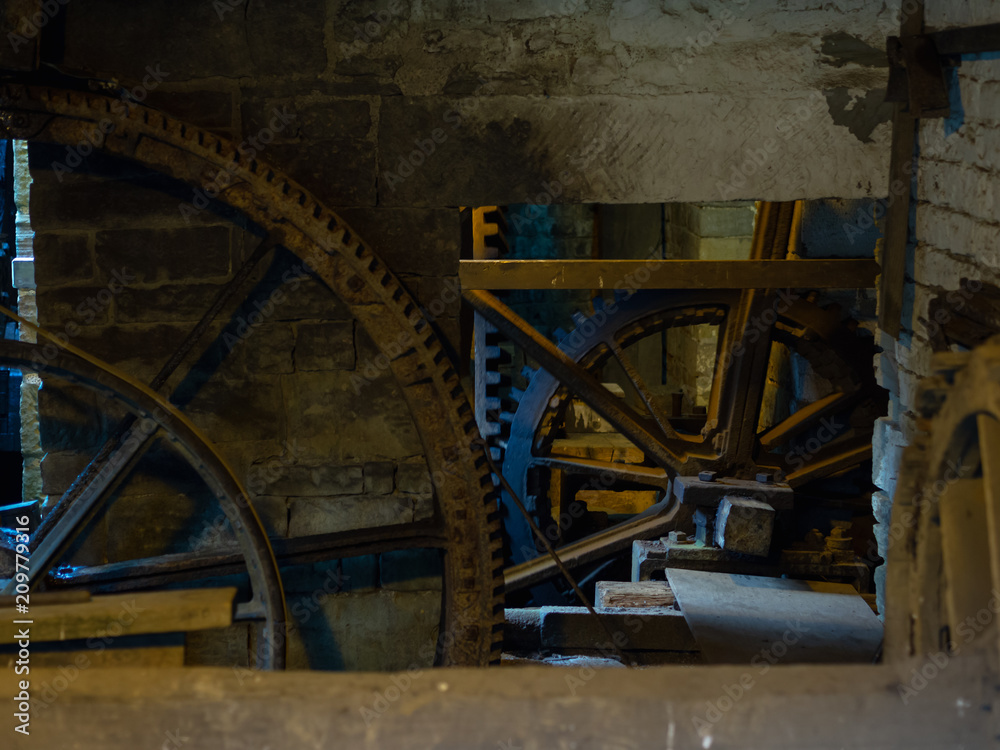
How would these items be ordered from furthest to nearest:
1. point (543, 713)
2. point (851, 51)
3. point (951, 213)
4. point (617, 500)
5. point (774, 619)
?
point (617, 500) → point (774, 619) → point (851, 51) → point (951, 213) → point (543, 713)

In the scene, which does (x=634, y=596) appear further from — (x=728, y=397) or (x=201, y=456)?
(x=201, y=456)

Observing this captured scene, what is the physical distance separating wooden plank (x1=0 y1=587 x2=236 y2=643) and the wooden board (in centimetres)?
241

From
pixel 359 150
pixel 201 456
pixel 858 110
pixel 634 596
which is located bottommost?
pixel 634 596

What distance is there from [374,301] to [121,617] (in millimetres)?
1566

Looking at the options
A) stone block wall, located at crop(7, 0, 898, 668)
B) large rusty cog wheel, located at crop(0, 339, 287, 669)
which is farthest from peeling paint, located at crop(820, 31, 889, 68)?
large rusty cog wheel, located at crop(0, 339, 287, 669)

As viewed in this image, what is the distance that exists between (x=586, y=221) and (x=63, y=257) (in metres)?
6.32

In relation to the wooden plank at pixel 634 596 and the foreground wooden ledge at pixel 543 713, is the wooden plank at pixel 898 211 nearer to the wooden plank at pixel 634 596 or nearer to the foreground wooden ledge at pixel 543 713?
the wooden plank at pixel 634 596

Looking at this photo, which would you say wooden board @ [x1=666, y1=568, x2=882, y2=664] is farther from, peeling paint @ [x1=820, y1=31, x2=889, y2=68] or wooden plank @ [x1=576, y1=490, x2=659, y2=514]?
peeling paint @ [x1=820, y1=31, x2=889, y2=68]

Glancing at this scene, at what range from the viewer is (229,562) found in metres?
3.37

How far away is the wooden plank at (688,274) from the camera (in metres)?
3.96

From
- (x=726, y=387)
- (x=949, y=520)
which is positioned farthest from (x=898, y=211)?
(x=726, y=387)

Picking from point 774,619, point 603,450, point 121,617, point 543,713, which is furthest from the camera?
point 603,450

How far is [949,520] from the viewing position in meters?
1.71

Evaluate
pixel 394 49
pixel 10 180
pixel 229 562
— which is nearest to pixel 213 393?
pixel 229 562
